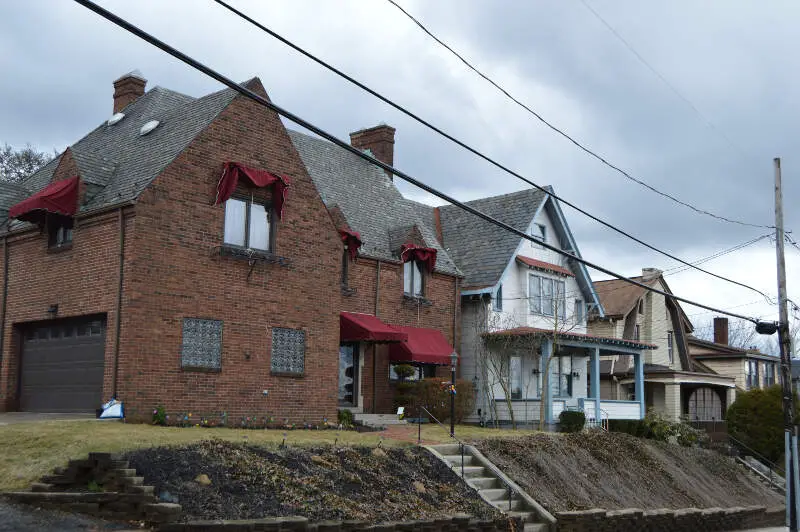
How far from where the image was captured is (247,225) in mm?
21938

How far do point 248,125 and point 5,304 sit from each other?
7845 mm

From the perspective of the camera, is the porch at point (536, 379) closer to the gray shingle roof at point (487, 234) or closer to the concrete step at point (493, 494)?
the gray shingle roof at point (487, 234)

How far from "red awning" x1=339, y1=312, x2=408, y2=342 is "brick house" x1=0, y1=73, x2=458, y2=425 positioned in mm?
132

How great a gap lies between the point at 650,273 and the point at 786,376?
68.1 ft

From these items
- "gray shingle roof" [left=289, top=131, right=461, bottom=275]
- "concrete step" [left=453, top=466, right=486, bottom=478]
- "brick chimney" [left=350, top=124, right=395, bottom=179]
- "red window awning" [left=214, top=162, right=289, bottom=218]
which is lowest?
"concrete step" [left=453, top=466, right=486, bottom=478]

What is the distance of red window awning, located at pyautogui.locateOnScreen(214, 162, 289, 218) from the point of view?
69.6 ft

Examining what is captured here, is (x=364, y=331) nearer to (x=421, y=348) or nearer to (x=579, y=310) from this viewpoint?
(x=421, y=348)

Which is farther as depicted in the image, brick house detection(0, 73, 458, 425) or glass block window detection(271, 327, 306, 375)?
glass block window detection(271, 327, 306, 375)

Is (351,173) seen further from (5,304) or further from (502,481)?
(502,481)

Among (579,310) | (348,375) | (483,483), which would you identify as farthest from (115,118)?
(579,310)

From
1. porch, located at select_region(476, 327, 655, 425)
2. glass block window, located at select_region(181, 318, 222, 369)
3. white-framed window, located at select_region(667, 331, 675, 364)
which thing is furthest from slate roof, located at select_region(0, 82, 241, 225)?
white-framed window, located at select_region(667, 331, 675, 364)

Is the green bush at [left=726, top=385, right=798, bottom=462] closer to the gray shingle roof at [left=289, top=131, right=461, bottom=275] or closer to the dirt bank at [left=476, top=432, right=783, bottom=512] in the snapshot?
the dirt bank at [left=476, top=432, right=783, bottom=512]

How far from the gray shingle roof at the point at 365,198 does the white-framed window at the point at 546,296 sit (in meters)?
3.38

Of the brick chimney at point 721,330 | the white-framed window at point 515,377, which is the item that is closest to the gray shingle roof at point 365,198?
the white-framed window at point 515,377
